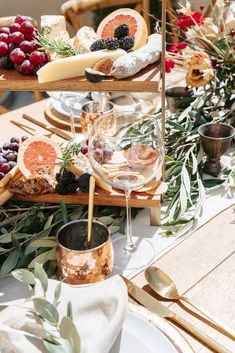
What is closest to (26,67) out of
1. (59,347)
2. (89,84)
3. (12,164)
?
(89,84)

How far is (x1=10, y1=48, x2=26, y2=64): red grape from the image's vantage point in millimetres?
988

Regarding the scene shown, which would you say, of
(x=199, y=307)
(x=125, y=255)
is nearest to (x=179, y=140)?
(x=125, y=255)

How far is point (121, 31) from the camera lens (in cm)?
104

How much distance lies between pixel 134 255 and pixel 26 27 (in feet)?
1.70

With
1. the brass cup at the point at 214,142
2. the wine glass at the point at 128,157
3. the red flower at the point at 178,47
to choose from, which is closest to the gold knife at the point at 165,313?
the wine glass at the point at 128,157

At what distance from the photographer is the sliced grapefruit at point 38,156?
1.08m

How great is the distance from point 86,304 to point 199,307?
22cm

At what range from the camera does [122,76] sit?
938 millimetres

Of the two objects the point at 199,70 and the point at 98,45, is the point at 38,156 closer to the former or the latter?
the point at 98,45

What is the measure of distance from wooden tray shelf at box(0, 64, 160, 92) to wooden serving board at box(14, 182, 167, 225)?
22 centimetres

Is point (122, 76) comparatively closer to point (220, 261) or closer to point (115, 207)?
point (115, 207)

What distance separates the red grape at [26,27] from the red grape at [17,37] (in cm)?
2

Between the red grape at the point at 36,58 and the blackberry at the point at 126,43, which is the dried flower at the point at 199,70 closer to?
the blackberry at the point at 126,43

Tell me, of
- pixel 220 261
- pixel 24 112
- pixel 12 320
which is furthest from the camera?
pixel 24 112
